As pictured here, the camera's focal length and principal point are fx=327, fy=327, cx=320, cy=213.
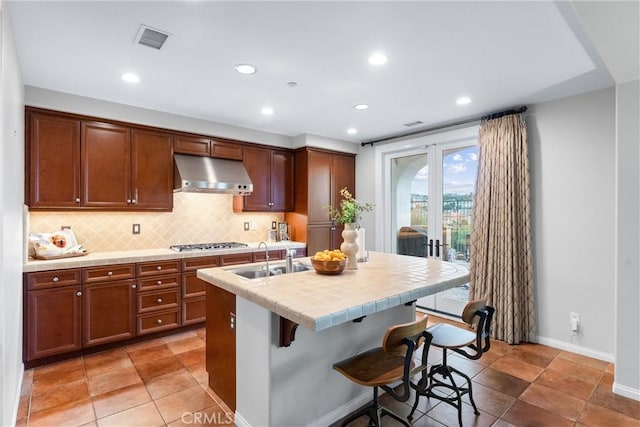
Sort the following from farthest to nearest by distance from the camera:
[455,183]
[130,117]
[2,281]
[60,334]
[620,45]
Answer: [455,183], [130,117], [60,334], [620,45], [2,281]

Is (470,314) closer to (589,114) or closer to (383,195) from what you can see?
(589,114)

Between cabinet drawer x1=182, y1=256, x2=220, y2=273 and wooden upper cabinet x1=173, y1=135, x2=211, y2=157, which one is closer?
cabinet drawer x1=182, y1=256, x2=220, y2=273

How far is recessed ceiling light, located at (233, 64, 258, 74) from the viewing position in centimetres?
273

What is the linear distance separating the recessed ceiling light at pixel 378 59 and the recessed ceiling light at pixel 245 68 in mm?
978

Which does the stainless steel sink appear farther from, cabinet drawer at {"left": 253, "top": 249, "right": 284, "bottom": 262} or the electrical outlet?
the electrical outlet

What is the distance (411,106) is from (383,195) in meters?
1.86

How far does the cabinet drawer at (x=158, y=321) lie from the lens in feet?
11.7

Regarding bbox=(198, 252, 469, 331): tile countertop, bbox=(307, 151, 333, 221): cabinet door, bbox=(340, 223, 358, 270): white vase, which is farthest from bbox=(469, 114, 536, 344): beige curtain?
bbox=(307, 151, 333, 221): cabinet door

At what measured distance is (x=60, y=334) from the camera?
309 cm

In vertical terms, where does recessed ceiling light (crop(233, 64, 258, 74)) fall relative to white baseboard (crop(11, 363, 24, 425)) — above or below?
above

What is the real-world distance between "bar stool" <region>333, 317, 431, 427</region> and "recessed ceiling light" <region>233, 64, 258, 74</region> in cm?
231

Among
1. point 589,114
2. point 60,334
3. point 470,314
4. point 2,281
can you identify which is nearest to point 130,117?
point 60,334

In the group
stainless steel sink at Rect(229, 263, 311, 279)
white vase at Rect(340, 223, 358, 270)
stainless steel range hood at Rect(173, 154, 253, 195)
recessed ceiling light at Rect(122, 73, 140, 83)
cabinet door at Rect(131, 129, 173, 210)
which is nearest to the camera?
white vase at Rect(340, 223, 358, 270)

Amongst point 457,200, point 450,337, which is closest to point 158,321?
point 450,337
